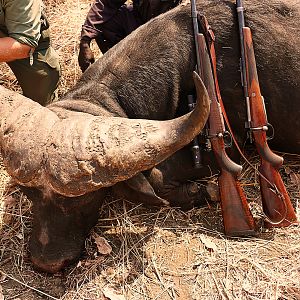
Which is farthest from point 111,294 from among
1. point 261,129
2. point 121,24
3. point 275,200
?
point 121,24

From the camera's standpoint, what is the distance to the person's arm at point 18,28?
522 cm

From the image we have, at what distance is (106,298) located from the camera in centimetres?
410

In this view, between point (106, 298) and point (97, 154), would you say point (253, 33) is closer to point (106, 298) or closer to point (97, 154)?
point (97, 154)

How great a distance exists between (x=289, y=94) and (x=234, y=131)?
0.61 metres

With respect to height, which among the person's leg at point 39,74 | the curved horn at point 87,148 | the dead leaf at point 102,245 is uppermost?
the curved horn at point 87,148

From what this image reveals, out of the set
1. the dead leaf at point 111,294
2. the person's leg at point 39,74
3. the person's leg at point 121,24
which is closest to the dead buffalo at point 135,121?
the dead leaf at point 111,294

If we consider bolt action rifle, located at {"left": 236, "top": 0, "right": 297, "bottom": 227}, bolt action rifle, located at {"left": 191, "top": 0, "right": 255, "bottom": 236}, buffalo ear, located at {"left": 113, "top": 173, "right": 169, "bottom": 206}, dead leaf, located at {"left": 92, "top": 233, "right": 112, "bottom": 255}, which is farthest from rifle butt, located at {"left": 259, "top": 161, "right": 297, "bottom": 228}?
dead leaf, located at {"left": 92, "top": 233, "right": 112, "bottom": 255}

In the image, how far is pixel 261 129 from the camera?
4.39 metres

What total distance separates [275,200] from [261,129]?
63 centimetres

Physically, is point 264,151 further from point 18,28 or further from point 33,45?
point 18,28

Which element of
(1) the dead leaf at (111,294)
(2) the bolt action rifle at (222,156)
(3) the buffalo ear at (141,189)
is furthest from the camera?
(2) the bolt action rifle at (222,156)

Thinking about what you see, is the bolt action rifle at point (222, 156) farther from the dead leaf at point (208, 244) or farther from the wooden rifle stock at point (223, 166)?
the dead leaf at point (208, 244)

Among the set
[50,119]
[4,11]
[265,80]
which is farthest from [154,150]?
[4,11]

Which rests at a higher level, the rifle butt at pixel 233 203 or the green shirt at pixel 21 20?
the green shirt at pixel 21 20
